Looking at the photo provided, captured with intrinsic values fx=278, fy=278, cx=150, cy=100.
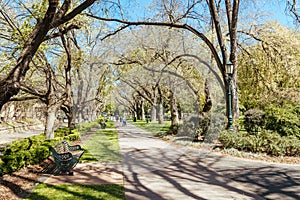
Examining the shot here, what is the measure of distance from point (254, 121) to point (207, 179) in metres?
6.01

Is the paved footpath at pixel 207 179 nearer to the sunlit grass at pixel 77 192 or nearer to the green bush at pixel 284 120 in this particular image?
the sunlit grass at pixel 77 192

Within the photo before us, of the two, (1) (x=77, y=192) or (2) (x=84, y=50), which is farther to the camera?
(2) (x=84, y=50)

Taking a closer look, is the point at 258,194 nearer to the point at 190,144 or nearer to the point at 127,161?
the point at 127,161

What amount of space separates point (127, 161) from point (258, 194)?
5.08 m

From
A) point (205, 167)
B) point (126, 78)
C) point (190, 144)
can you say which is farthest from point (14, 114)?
point (205, 167)

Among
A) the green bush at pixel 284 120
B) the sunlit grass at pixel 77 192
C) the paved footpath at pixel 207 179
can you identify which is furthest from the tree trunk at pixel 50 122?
the green bush at pixel 284 120

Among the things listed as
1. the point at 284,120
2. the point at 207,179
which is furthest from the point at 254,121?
the point at 207,179

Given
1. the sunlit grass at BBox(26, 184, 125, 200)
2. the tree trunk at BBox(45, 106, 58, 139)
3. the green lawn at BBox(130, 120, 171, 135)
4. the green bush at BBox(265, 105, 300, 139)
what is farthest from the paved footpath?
the green lawn at BBox(130, 120, 171, 135)

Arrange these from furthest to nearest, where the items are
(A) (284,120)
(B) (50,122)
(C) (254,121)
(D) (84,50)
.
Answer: (D) (84,50), (B) (50,122), (C) (254,121), (A) (284,120)

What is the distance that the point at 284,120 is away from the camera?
1118 centimetres

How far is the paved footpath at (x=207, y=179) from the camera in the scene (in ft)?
18.5

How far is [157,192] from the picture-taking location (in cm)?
582

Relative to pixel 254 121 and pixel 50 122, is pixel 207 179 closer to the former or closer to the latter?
pixel 254 121

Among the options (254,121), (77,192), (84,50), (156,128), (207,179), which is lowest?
(77,192)
